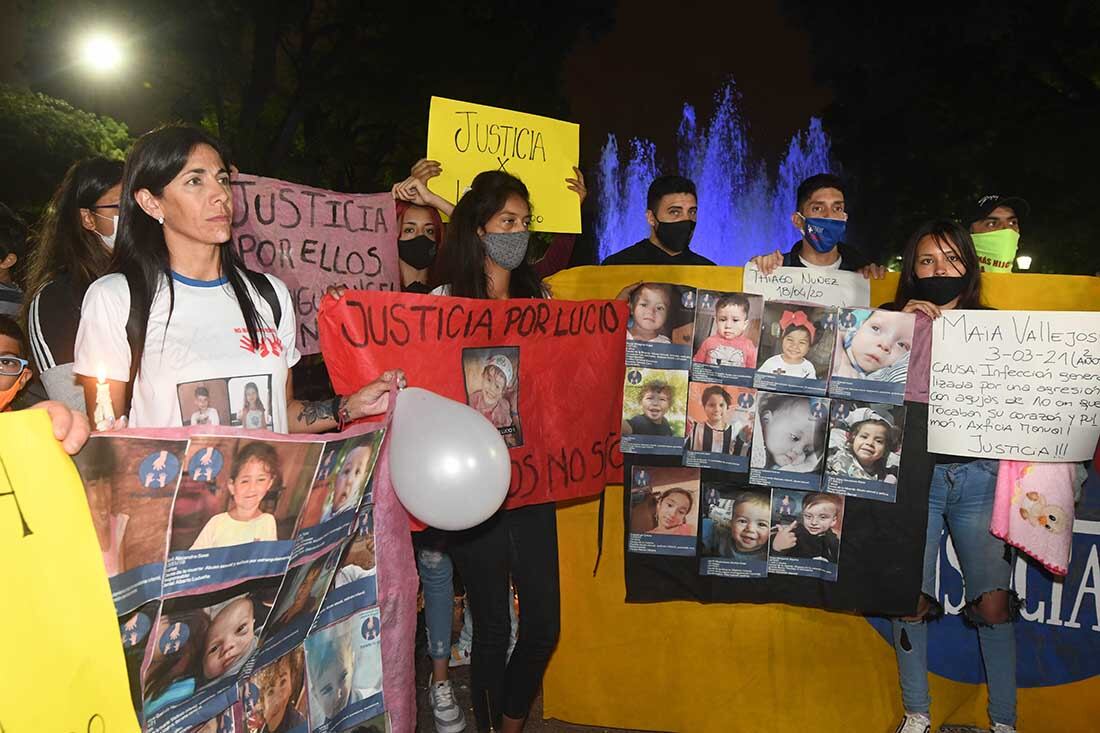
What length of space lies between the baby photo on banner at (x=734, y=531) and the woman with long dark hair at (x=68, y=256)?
2.37 metres

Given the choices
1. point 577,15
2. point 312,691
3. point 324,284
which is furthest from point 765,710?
point 577,15

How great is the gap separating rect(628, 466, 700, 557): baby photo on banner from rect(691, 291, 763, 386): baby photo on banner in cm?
42

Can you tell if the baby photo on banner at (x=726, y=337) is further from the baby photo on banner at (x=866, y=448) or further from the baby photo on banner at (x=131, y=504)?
the baby photo on banner at (x=131, y=504)

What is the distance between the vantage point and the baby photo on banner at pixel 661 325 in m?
3.52

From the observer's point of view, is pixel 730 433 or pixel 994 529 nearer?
pixel 994 529

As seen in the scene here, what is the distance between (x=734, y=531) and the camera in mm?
3559

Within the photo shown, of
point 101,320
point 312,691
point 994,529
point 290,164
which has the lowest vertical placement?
point 312,691

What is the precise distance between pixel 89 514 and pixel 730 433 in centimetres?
245

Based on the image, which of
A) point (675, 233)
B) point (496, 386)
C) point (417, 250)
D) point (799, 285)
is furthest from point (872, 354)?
point (417, 250)

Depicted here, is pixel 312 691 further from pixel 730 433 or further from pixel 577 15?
pixel 577 15

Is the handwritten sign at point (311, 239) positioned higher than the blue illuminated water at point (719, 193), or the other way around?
the blue illuminated water at point (719, 193)

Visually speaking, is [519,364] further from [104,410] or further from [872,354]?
[104,410]

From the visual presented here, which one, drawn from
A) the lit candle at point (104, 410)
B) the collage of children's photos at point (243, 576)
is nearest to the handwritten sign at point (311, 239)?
the collage of children's photos at point (243, 576)

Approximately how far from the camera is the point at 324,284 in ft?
11.5
